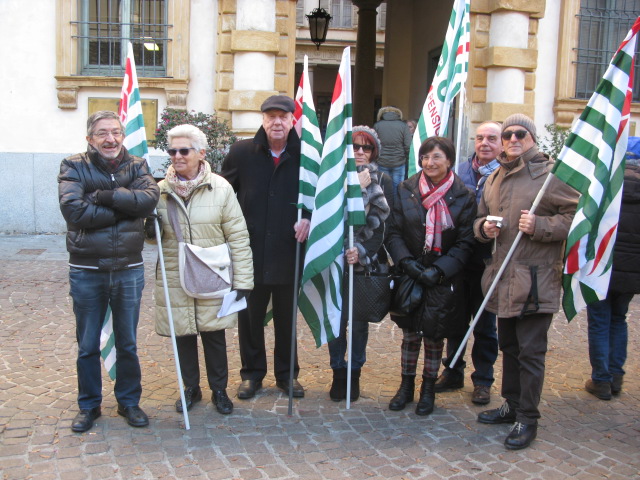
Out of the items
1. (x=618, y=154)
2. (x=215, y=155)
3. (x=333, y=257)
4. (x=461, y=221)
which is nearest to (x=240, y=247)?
(x=333, y=257)

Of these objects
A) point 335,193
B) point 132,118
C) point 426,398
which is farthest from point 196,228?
point 426,398

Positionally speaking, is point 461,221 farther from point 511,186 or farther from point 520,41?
point 520,41

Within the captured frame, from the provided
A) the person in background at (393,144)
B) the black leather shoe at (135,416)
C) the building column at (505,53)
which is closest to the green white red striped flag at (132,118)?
the black leather shoe at (135,416)

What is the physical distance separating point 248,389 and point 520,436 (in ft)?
5.85

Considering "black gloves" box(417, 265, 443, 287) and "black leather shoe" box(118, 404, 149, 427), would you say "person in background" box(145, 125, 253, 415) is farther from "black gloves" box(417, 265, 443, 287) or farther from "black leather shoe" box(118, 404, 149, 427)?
"black gloves" box(417, 265, 443, 287)

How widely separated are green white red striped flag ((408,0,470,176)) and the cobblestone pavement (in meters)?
1.89

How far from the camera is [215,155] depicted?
972 centimetres

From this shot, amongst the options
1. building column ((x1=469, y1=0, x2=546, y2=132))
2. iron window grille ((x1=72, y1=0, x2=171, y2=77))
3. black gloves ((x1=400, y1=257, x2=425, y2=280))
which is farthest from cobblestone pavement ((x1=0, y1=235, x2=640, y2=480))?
iron window grille ((x1=72, y1=0, x2=171, y2=77))

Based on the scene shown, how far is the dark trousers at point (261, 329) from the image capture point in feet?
15.7

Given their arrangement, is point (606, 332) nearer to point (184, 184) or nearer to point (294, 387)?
point (294, 387)

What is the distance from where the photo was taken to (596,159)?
405cm

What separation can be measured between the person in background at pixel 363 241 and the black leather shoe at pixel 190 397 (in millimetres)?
895

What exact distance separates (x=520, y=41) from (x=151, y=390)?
8215 millimetres

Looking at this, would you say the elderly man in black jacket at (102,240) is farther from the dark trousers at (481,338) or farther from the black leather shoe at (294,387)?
the dark trousers at (481,338)
